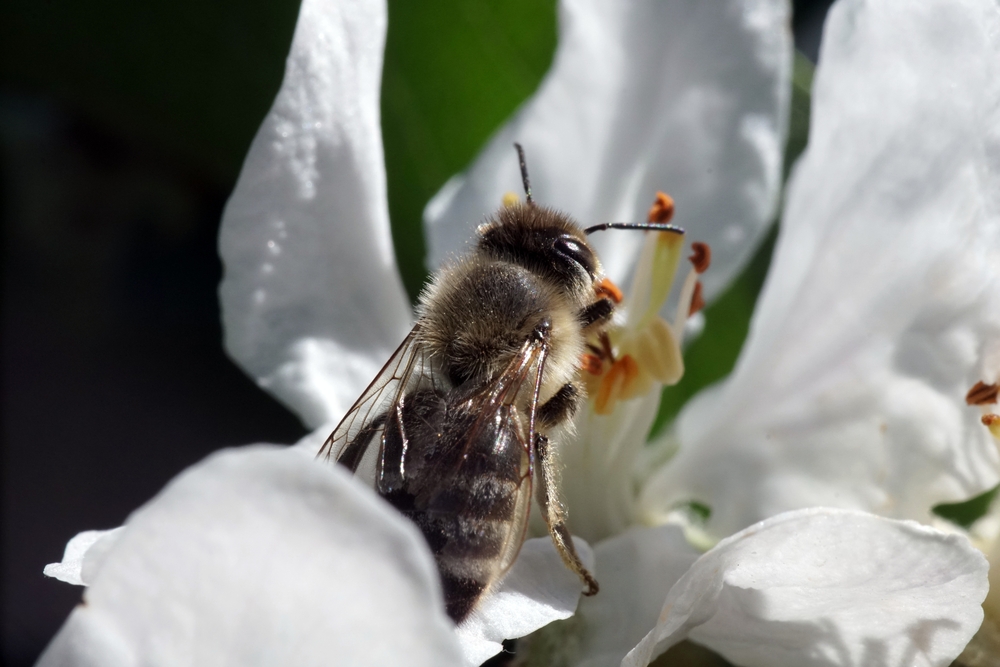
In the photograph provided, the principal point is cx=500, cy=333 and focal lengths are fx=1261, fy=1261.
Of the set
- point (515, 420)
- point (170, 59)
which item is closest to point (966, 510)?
point (515, 420)

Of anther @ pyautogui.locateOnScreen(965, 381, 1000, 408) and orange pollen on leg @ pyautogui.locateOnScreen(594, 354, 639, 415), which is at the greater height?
orange pollen on leg @ pyautogui.locateOnScreen(594, 354, 639, 415)

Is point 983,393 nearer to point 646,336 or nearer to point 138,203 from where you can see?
point 646,336

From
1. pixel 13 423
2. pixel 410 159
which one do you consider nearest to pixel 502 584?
pixel 410 159

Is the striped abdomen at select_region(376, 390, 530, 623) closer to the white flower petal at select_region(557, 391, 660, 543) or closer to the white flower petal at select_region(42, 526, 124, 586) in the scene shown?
the white flower petal at select_region(42, 526, 124, 586)

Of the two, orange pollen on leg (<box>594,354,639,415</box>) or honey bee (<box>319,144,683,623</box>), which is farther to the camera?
orange pollen on leg (<box>594,354,639,415</box>)

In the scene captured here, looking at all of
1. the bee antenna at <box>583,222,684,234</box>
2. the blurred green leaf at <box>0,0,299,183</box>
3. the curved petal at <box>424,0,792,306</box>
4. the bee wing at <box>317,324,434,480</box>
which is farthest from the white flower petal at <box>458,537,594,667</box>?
the blurred green leaf at <box>0,0,299,183</box>

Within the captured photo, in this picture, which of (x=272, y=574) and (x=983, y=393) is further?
(x=983, y=393)
